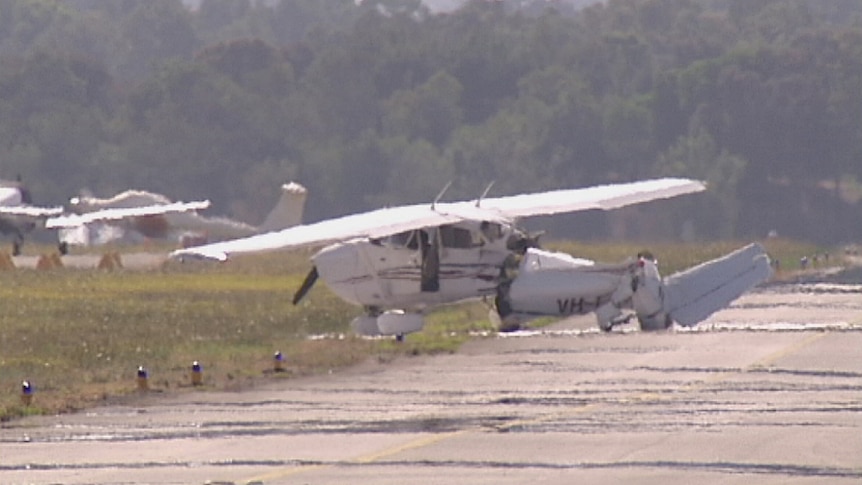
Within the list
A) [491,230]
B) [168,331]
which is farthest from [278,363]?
[168,331]

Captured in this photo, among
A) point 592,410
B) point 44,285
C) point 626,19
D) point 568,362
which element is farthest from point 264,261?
point 626,19

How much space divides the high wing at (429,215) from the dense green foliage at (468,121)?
36.6 m

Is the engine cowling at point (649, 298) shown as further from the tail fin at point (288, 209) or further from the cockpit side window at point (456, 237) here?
the tail fin at point (288, 209)

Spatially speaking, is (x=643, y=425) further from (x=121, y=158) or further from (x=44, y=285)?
(x=121, y=158)

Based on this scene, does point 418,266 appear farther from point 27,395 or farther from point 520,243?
point 27,395

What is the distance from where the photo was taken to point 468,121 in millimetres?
94750

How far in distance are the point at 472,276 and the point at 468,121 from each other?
6442cm

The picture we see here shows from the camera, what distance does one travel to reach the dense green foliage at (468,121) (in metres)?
79.6

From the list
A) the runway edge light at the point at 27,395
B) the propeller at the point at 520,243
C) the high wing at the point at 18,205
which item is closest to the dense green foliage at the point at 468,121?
the high wing at the point at 18,205

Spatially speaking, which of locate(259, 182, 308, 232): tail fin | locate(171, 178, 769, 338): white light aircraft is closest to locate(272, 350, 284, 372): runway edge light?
locate(171, 178, 769, 338): white light aircraft

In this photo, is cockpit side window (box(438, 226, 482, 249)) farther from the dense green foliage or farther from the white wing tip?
the dense green foliage

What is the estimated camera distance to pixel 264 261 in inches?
2151

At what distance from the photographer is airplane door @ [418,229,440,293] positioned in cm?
3023

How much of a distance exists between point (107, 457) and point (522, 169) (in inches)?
2648
